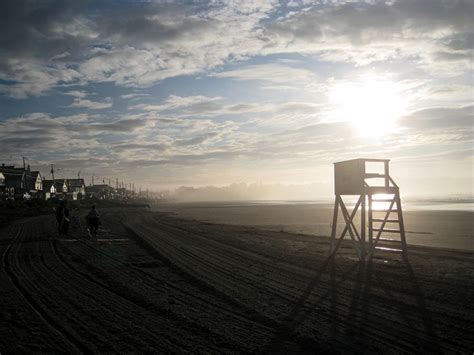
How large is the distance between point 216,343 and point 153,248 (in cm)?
1205

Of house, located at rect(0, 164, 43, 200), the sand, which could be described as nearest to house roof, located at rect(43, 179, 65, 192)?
house, located at rect(0, 164, 43, 200)

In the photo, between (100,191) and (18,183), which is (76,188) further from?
(18,183)

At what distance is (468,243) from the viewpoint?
20359mm

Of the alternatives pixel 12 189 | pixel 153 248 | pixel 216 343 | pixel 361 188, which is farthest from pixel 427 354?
pixel 12 189

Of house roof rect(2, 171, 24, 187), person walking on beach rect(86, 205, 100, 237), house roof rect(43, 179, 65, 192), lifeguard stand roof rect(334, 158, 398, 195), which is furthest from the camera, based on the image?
house roof rect(43, 179, 65, 192)

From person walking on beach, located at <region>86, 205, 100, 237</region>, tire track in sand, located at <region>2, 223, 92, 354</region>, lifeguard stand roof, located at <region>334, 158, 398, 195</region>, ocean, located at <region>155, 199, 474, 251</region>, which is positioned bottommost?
ocean, located at <region>155, 199, 474, 251</region>

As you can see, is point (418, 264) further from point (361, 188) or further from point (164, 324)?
point (164, 324)

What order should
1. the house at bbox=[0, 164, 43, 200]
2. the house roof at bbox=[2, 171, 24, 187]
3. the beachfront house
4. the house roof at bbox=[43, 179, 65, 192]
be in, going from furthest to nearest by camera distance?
the house roof at bbox=[43, 179, 65, 192] → the beachfront house → the house roof at bbox=[2, 171, 24, 187] → the house at bbox=[0, 164, 43, 200]

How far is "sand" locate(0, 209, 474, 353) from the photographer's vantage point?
6160 millimetres

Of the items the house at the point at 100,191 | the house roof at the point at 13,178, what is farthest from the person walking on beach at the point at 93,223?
the house at the point at 100,191

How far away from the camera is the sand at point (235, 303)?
6.16 metres

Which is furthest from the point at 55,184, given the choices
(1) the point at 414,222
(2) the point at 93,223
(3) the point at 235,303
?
(3) the point at 235,303

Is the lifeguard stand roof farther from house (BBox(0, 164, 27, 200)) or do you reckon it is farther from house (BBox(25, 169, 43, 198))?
house (BBox(25, 169, 43, 198))

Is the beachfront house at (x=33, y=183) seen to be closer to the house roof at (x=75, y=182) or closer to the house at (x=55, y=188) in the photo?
the house at (x=55, y=188)
